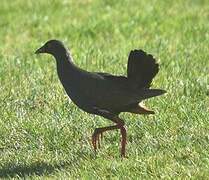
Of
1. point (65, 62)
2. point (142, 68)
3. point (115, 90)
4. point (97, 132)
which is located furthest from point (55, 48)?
point (142, 68)

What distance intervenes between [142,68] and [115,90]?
0.39m

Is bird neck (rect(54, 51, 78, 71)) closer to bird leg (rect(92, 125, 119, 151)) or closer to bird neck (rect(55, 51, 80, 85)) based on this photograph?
bird neck (rect(55, 51, 80, 85))

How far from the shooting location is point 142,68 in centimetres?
680

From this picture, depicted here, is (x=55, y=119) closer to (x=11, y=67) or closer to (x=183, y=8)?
(x=11, y=67)

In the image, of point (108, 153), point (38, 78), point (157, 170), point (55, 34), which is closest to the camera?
point (157, 170)

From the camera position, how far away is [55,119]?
8.10 meters

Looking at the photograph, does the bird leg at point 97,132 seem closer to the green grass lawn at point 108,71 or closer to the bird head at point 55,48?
the green grass lawn at point 108,71

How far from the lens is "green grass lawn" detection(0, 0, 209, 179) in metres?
6.87

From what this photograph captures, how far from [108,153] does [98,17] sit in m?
6.86

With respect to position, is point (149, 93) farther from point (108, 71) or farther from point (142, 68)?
point (108, 71)

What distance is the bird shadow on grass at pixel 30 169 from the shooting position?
6.82 meters

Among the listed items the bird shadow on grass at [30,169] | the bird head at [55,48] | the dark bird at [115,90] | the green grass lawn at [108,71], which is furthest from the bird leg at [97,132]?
the bird head at [55,48]

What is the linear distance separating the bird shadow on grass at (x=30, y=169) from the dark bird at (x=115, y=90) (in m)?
0.45

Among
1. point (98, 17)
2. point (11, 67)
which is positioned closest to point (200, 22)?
point (98, 17)
